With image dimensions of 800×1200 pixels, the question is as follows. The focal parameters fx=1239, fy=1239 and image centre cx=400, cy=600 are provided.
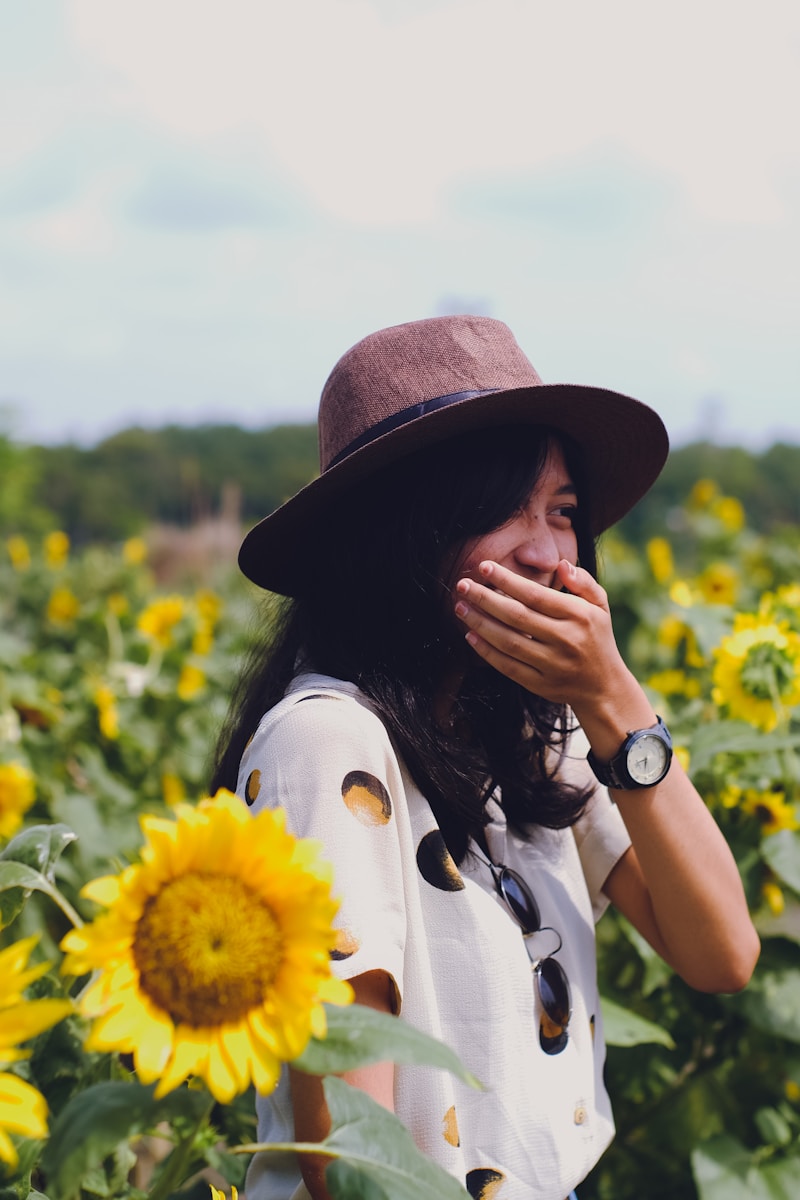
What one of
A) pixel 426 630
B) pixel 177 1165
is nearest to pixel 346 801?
pixel 426 630

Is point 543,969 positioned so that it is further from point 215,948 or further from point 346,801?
point 215,948

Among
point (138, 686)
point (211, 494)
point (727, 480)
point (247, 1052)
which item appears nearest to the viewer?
point (247, 1052)

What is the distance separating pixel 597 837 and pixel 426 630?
354 mm

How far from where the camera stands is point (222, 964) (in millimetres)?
704

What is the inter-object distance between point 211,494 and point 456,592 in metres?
49.5

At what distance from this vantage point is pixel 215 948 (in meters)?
0.71

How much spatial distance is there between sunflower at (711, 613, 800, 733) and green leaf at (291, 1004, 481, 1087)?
1286 mm

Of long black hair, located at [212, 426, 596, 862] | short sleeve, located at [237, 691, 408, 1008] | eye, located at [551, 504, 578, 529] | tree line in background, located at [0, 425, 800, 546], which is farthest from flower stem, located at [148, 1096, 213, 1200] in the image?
tree line in background, located at [0, 425, 800, 546]

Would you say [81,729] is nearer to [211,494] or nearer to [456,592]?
[456,592]

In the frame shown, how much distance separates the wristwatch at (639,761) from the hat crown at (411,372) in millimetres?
388

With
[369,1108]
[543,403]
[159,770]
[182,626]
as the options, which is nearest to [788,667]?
[543,403]

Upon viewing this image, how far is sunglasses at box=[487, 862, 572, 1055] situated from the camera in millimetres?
1273

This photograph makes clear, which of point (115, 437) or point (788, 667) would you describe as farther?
point (115, 437)

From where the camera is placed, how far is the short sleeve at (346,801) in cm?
104
